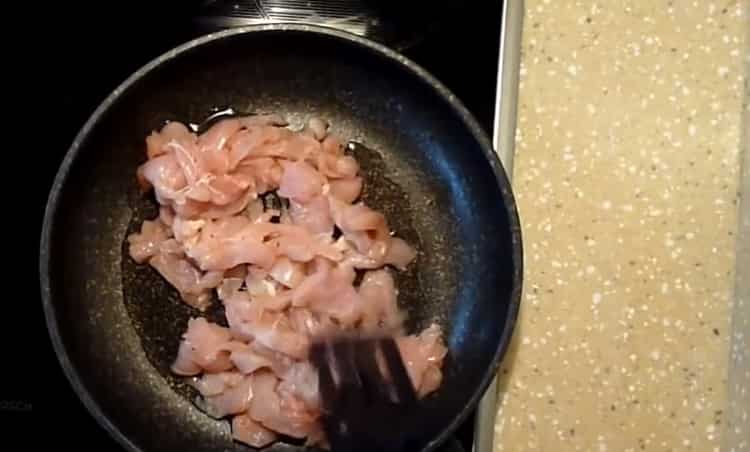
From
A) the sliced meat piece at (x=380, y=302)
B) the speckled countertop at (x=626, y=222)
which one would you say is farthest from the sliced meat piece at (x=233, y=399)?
the speckled countertop at (x=626, y=222)

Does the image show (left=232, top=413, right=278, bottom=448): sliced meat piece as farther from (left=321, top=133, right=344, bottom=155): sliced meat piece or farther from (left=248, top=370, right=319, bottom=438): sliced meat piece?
(left=321, top=133, right=344, bottom=155): sliced meat piece

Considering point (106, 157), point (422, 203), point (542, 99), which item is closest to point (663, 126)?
point (542, 99)

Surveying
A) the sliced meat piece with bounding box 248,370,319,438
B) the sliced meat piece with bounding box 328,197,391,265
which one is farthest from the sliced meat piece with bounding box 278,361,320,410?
the sliced meat piece with bounding box 328,197,391,265

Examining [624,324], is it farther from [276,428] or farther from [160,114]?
[160,114]

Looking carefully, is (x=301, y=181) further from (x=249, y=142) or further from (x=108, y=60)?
(x=108, y=60)

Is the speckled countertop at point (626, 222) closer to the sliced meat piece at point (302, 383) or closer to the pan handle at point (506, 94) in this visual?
the pan handle at point (506, 94)
